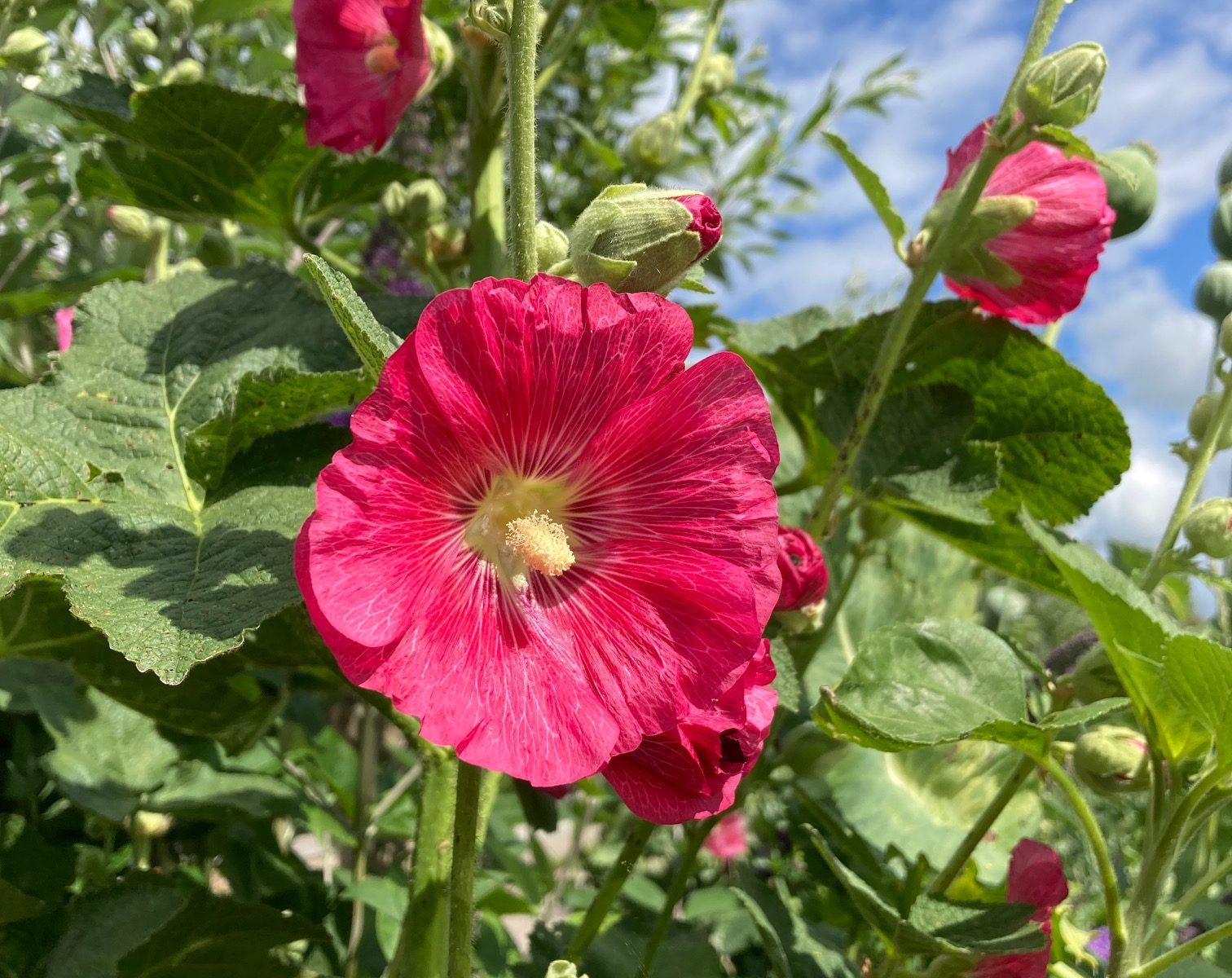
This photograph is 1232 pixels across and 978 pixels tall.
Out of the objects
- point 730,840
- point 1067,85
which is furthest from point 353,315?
point 730,840

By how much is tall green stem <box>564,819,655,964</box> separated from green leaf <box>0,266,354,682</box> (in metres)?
0.36

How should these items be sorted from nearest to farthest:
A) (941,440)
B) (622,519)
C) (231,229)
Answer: (622,519), (941,440), (231,229)

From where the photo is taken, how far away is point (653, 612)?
0.57 m

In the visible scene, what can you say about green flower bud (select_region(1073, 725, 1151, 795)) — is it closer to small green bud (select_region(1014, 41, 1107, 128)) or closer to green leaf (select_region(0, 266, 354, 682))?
small green bud (select_region(1014, 41, 1107, 128))

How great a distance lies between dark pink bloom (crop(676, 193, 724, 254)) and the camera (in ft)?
1.90

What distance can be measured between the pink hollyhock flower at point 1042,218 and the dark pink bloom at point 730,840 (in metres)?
1.53

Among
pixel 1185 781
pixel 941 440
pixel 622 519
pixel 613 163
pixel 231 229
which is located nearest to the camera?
pixel 622 519

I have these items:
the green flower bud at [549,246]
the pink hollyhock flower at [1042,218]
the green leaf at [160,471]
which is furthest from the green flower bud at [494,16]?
the pink hollyhock flower at [1042,218]

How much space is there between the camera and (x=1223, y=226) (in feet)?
3.81

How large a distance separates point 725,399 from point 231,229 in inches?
50.8

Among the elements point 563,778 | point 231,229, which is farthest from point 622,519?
point 231,229

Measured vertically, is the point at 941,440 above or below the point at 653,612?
above

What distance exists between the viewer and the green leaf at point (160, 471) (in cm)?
58

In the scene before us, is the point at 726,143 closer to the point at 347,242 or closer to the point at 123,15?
the point at 347,242
